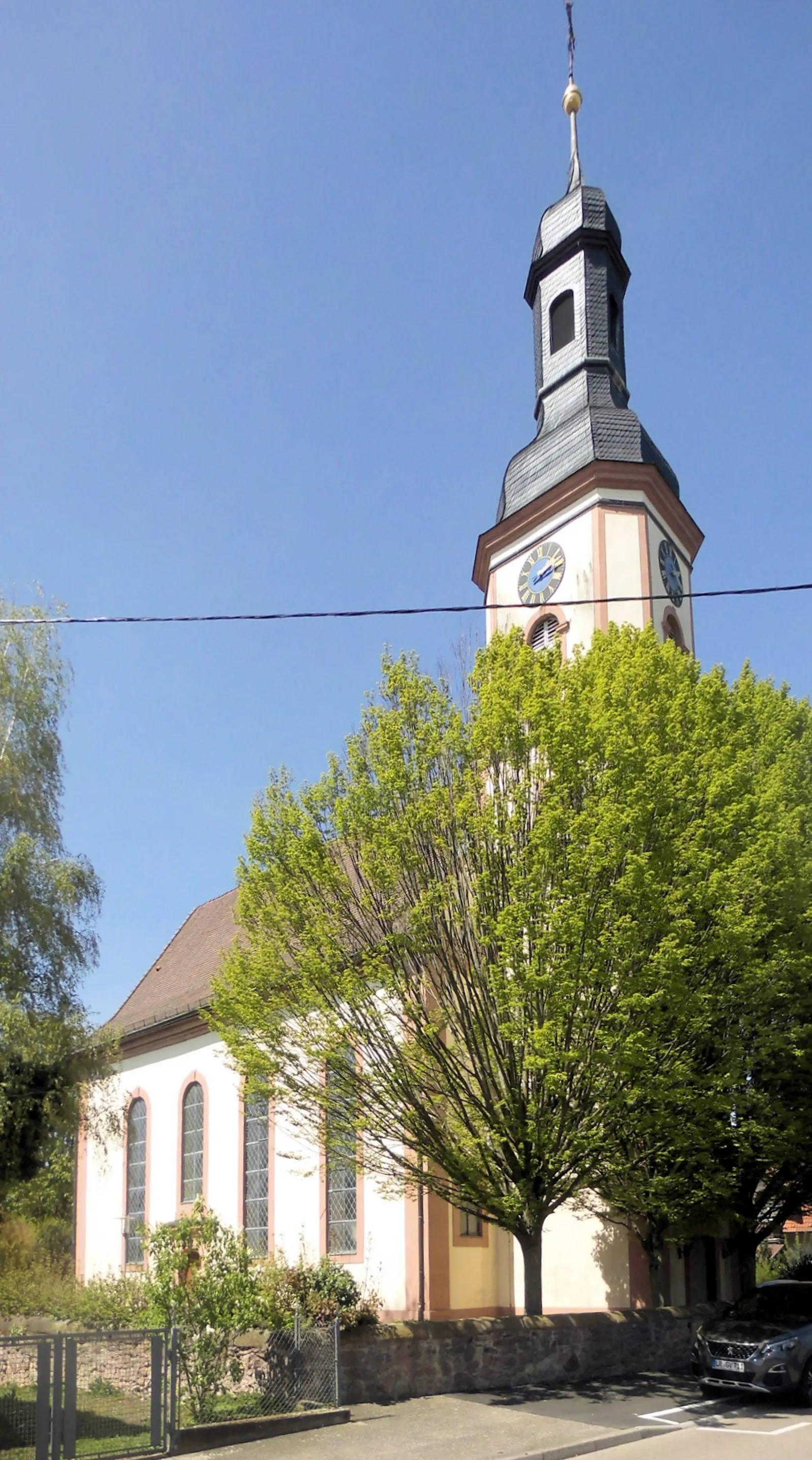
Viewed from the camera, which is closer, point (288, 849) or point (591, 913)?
point (591, 913)

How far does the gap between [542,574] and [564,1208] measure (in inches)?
473

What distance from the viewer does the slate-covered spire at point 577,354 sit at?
25.5 m

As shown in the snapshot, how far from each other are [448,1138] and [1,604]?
9773 millimetres

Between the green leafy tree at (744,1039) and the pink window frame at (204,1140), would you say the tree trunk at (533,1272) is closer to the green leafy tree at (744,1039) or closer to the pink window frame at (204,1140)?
the green leafy tree at (744,1039)

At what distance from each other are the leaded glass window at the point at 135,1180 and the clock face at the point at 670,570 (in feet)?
57.6

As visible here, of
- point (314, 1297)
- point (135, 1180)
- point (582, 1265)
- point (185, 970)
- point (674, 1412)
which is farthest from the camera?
point (185, 970)

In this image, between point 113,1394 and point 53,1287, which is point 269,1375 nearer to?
point 113,1394

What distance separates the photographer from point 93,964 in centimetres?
1722

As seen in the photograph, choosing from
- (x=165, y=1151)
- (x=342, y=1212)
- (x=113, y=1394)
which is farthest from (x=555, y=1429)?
(x=165, y=1151)

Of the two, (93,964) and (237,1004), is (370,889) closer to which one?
(237,1004)

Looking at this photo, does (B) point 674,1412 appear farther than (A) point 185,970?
No

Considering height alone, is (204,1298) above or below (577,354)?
below

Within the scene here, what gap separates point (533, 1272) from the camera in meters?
16.0

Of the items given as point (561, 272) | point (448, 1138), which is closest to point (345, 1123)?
point (448, 1138)
